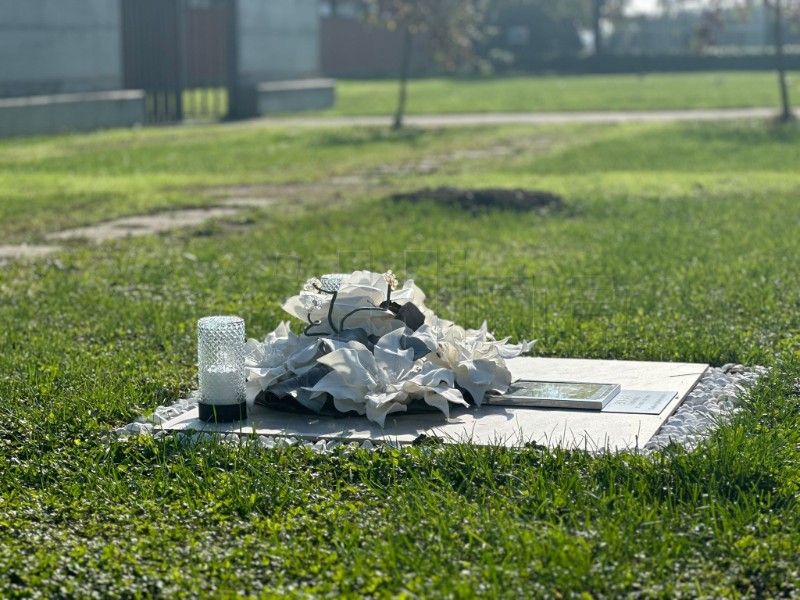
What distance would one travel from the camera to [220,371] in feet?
16.8

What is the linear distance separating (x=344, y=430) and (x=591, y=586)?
1660mm

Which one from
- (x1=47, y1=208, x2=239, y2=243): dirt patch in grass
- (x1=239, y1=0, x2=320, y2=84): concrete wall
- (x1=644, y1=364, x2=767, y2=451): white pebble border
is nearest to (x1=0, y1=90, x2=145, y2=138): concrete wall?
(x1=239, y1=0, x2=320, y2=84): concrete wall

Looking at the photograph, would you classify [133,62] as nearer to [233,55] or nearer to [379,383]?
[233,55]

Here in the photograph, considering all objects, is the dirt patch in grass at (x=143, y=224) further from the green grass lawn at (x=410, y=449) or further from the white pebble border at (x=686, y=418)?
the white pebble border at (x=686, y=418)

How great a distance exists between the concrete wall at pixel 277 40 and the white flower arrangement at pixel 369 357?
2395cm

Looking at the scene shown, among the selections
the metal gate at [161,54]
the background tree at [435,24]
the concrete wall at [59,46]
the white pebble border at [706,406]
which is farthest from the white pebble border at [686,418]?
the metal gate at [161,54]

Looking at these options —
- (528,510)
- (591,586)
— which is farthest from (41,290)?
(591,586)

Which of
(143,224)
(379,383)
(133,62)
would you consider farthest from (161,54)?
(379,383)

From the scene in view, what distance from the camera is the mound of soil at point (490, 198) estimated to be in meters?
12.2

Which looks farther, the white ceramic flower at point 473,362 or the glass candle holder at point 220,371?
the white ceramic flower at point 473,362

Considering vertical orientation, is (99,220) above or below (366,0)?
below

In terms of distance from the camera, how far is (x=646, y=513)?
13.1ft

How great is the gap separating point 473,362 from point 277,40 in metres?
25.9

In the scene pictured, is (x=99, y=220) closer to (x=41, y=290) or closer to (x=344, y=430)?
(x=41, y=290)
